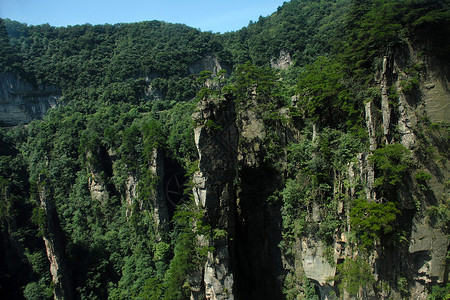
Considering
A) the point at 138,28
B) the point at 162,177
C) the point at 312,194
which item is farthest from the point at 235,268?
the point at 138,28

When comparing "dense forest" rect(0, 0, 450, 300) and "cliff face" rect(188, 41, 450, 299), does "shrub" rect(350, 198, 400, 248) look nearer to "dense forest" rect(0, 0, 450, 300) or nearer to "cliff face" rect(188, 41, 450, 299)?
"dense forest" rect(0, 0, 450, 300)

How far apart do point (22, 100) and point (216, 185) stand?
46626 mm

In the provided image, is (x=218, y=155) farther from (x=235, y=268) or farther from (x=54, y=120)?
(x=54, y=120)

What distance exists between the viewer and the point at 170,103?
46.4 metres

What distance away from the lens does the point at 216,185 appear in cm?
1783

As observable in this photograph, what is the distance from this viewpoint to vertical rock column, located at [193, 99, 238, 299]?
683 inches

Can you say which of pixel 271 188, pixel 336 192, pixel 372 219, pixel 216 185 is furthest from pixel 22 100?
pixel 372 219

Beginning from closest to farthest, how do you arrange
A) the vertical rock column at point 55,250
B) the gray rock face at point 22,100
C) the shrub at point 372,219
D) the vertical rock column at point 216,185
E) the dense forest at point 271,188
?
the shrub at point 372,219 → the dense forest at point 271,188 → the vertical rock column at point 216,185 → the vertical rock column at point 55,250 → the gray rock face at point 22,100

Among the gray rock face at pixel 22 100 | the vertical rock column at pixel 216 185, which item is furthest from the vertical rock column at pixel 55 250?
the gray rock face at pixel 22 100

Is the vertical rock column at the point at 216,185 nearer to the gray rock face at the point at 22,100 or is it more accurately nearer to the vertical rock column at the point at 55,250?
the vertical rock column at the point at 55,250

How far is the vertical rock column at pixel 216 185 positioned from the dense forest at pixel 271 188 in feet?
0.26

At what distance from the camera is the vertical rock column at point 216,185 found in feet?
56.9

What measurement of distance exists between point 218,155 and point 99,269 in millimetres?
20009

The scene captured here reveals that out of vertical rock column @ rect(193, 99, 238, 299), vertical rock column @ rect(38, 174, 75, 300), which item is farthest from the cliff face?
vertical rock column @ rect(38, 174, 75, 300)
